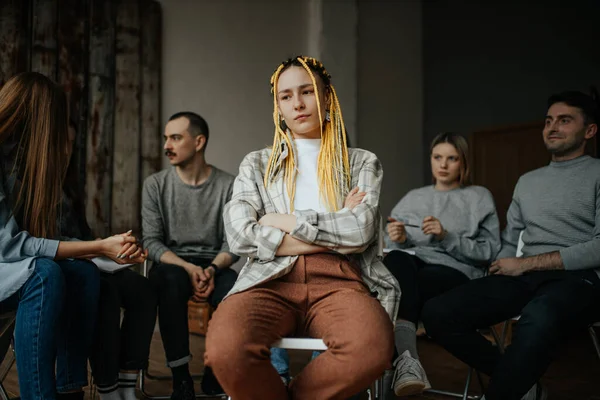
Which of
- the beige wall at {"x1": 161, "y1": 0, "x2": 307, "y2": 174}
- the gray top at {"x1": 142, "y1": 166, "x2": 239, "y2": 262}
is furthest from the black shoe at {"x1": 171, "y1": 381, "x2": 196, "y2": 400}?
the beige wall at {"x1": 161, "y1": 0, "x2": 307, "y2": 174}

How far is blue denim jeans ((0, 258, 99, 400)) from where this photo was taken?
181 cm

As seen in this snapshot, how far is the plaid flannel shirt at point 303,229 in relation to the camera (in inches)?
71.4

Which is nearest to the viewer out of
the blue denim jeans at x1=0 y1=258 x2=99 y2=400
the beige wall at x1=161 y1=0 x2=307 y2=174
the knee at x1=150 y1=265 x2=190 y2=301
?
the blue denim jeans at x1=0 y1=258 x2=99 y2=400

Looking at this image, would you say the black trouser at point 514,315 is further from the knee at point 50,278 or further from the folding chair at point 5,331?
the folding chair at point 5,331

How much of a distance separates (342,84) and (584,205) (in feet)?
9.31

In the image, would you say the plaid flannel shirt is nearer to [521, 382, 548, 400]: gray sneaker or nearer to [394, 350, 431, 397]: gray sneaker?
[394, 350, 431, 397]: gray sneaker

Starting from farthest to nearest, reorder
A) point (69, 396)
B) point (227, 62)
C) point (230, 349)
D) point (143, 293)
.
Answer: point (227, 62) < point (143, 293) < point (69, 396) < point (230, 349)

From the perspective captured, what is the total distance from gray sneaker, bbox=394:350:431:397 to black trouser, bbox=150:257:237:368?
3.08ft

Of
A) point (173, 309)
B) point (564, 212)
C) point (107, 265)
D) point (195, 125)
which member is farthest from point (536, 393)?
point (195, 125)

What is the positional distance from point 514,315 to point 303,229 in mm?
1047

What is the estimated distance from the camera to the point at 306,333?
1858mm

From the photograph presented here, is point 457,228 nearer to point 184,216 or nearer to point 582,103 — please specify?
point 582,103

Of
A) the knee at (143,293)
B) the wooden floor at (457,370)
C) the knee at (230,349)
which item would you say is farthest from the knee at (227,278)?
the knee at (230,349)

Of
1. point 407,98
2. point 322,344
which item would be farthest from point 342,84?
point 322,344
